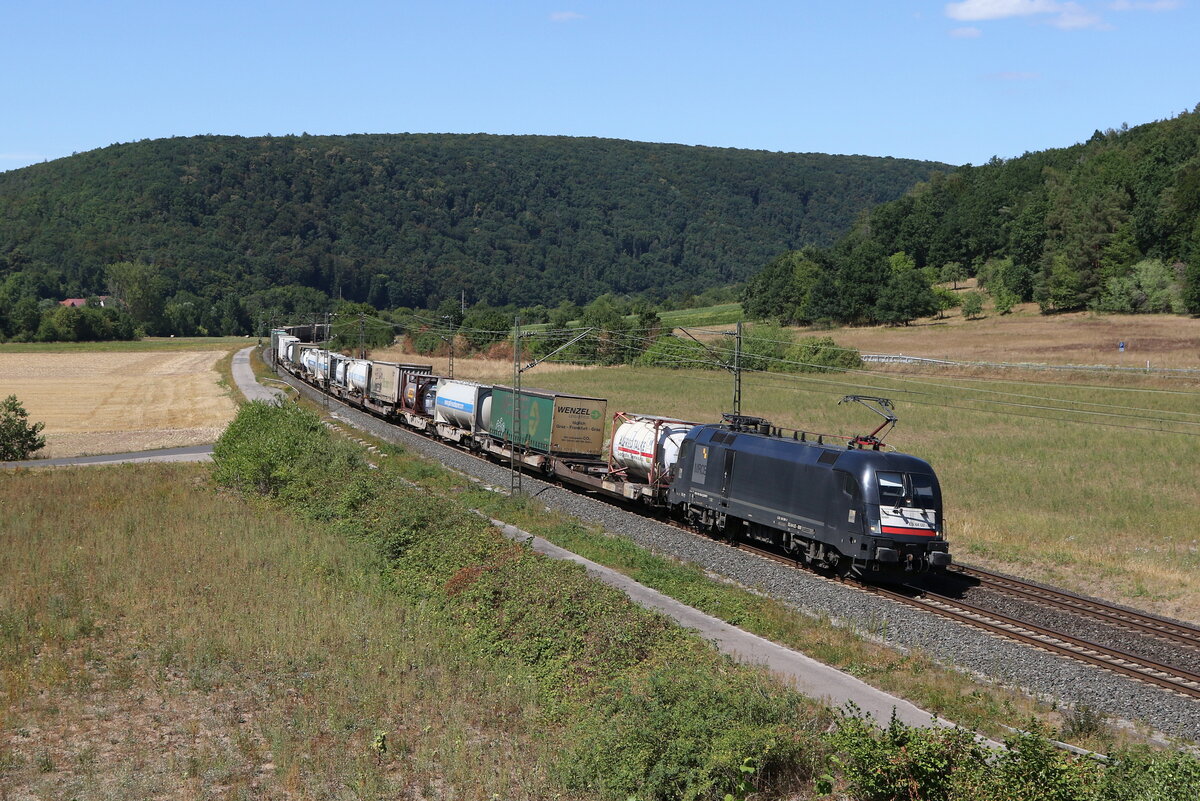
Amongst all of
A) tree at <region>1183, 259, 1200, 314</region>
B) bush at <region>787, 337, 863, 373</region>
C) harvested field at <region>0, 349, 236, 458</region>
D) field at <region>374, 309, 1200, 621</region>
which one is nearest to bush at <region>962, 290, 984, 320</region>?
field at <region>374, 309, 1200, 621</region>

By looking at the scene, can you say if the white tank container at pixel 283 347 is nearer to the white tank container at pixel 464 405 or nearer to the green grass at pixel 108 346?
the green grass at pixel 108 346

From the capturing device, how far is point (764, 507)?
1105 inches

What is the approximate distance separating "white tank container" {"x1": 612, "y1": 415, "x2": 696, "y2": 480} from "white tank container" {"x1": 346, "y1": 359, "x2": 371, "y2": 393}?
3455cm

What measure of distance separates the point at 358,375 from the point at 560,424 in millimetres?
34415

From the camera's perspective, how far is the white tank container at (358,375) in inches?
2645

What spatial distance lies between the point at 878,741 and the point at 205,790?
8.93m

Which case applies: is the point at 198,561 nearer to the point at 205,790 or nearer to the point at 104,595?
the point at 104,595

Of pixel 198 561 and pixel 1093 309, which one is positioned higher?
pixel 1093 309

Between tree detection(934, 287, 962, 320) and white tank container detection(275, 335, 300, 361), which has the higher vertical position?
tree detection(934, 287, 962, 320)

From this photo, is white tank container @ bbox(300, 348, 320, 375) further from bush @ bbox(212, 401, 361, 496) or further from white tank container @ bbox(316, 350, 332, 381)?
bush @ bbox(212, 401, 361, 496)

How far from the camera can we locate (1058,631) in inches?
848

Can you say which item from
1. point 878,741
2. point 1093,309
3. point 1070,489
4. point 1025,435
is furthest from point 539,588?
point 1093,309

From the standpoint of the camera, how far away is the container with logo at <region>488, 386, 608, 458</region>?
39094 millimetres

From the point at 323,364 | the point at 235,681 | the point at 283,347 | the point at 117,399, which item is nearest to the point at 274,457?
the point at 235,681
